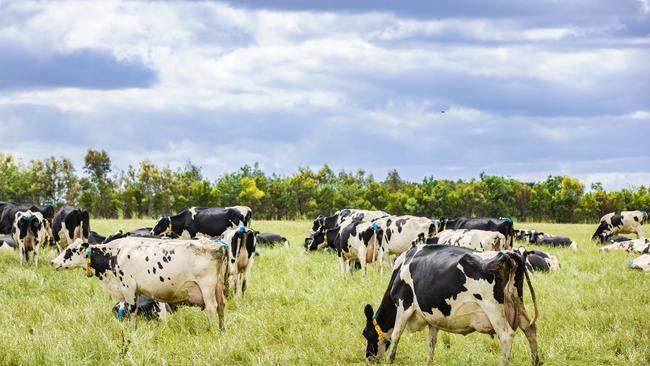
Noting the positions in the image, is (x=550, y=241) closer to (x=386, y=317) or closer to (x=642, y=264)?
(x=642, y=264)

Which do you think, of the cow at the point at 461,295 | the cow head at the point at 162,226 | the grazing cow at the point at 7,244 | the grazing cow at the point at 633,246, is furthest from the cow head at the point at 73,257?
the grazing cow at the point at 633,246

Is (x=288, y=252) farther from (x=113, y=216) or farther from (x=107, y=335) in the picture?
(x=113, y=216)

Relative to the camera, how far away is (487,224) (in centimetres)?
2116

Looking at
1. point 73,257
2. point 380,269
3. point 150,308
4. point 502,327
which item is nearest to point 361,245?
point 380,269

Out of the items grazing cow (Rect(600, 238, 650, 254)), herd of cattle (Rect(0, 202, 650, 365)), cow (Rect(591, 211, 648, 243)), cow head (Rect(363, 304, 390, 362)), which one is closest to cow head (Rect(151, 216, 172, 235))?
herd of cattle (Rect(0, 202, 650, 365))

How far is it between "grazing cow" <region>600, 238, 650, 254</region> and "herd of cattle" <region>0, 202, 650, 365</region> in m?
4.75

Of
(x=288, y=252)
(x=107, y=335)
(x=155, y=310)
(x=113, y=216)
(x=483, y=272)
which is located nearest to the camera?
(x=483, y=272)

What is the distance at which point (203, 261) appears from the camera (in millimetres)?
11305

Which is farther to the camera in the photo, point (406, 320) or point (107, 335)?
point (107, 335)

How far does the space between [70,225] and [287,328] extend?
40.2ft

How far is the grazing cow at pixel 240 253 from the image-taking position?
1445 cm

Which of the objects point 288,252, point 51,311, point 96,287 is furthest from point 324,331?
point 288,252

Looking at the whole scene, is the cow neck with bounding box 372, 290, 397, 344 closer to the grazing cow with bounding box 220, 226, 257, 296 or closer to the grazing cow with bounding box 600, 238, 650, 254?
the grazing cow with bounding box 220, 226, 257, 296

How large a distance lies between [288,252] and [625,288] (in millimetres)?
11343
